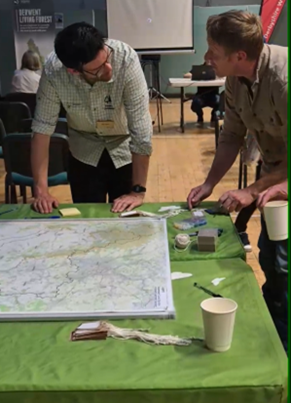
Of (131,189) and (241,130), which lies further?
(131,189)

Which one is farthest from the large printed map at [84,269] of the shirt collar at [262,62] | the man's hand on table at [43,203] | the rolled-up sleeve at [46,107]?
the shirt collar at [262,62]

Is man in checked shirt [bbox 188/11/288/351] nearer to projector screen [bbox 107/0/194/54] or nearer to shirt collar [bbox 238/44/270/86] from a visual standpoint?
shirt collar [bbox 238/44/270/86]

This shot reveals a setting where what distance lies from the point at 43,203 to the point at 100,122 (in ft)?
1.38

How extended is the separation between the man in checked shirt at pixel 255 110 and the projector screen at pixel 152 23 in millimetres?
6354

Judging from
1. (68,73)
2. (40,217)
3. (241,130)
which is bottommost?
(40,217)

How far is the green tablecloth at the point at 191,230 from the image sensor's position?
1548 millimetres

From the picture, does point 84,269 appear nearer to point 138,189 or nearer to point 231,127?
point 138,189

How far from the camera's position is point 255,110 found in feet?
6.15

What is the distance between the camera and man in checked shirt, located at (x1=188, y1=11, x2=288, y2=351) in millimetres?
1699

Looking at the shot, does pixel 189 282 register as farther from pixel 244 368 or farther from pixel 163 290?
pixel 244 368

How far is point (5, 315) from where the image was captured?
4.00ft

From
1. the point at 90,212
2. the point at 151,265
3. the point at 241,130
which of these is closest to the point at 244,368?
the point at 151,265

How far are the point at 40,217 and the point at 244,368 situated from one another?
1.14 meters

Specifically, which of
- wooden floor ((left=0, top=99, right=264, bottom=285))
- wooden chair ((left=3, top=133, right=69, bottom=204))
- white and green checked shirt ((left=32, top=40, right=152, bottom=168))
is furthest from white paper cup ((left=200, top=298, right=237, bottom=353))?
wooden chair ((left=3, top=133, right=69, bottom=204))
